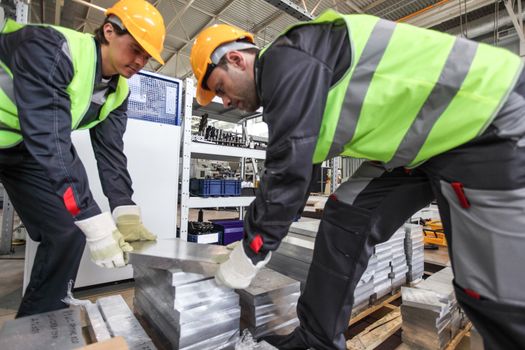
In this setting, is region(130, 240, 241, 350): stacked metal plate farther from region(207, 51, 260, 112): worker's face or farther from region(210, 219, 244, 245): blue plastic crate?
region(210, 219, 244, 245): blue plastic crate

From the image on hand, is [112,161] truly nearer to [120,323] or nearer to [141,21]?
[141,21]

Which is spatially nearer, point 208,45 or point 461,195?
point 461,195

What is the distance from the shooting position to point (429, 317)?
1.28 m

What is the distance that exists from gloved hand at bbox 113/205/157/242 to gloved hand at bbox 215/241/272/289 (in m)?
0.67

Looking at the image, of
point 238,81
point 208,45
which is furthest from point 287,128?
point 208,45

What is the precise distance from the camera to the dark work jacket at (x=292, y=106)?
31.0 inches

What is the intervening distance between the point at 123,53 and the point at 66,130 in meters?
0.51

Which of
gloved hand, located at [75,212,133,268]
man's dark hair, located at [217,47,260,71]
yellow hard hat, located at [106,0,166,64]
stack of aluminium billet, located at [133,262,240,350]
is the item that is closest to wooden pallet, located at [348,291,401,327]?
stack of aluminium billet, located at [133,262,240,350]

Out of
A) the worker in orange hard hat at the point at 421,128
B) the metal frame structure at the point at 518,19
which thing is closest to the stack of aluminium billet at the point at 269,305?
the worker in orange hard hat at the point at 421,128

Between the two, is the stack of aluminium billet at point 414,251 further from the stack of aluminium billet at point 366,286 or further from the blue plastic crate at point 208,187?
the blue plastic crate at point 208,187

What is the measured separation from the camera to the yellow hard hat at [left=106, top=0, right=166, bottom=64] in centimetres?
133

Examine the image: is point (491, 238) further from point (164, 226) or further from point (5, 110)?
point (164, 226)

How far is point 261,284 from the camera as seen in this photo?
132 cm

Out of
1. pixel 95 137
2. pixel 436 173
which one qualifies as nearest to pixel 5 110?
pixel 95 137
